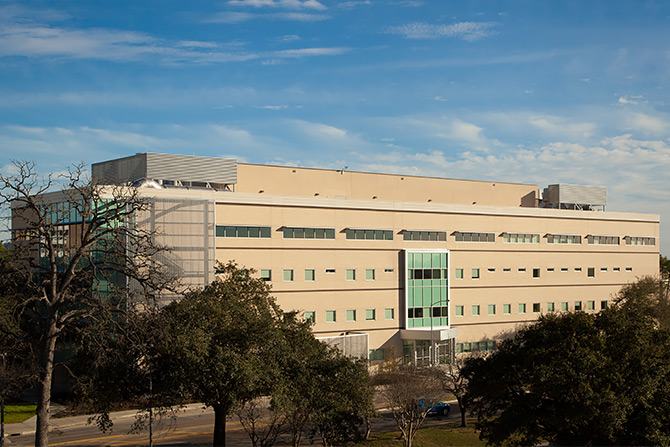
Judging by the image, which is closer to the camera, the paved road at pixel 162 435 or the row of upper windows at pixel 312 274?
the paved road at pixel 162 435

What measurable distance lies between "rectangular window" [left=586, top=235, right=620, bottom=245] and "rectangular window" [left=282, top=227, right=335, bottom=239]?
37.3 metres

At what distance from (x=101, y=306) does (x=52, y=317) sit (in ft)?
6.57

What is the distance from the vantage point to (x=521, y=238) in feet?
245

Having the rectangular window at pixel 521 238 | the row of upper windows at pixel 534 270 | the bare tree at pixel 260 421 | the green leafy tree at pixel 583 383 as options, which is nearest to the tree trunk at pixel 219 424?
the bare tree at pixel 260 421

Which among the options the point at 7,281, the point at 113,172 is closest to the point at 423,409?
the point at 7,281

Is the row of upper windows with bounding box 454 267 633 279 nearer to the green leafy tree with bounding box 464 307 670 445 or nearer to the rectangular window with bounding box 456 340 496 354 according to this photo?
the rectangular window with bounding box 456 340 496 354

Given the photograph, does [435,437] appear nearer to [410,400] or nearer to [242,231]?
[410,400]

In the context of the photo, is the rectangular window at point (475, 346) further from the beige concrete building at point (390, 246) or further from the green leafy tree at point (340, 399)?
the green leafy tree at point (340, 399)

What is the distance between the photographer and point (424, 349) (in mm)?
65312

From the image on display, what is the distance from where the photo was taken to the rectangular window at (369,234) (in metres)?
62.1

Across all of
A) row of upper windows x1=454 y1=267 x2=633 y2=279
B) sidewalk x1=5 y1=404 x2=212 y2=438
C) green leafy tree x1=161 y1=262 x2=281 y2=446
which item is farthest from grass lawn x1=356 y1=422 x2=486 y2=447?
row of upper windows x1=454 y1=267 x2=633 y2=279

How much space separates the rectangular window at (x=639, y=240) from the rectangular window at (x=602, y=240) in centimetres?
220

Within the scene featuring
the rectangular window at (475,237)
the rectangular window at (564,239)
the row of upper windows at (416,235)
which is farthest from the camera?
the rectangular window at (564,239)

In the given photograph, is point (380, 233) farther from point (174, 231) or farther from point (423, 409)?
point (423, 409)
